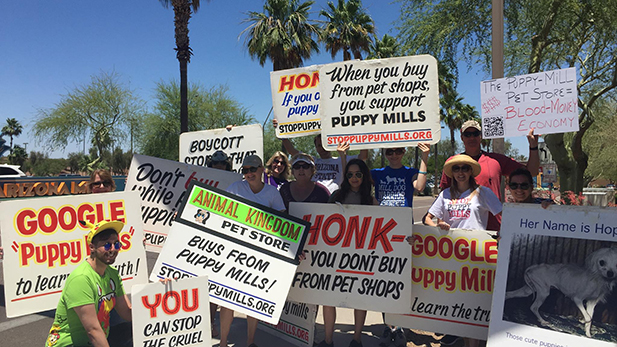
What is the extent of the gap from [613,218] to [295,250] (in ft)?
8.13

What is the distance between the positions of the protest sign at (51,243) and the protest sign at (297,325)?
5.06ft

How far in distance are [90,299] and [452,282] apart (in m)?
2.99

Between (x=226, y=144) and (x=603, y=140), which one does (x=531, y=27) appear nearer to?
(x=226, y=144)

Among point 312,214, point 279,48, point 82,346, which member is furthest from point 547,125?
point 279,48

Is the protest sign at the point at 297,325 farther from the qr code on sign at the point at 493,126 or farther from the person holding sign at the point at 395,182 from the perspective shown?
the qr code on sign at the point at 493,126

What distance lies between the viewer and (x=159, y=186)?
4.88m

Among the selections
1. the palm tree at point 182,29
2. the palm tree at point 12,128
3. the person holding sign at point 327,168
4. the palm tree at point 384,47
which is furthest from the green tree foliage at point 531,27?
the palm tree at point 12,128

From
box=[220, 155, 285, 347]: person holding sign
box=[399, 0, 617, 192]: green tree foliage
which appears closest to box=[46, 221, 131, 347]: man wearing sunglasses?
box=[220, 155, 285, 347]: person holding sign

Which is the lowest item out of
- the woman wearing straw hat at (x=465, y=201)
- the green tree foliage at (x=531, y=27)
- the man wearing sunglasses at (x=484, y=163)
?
the woman wearing straw hat at (x=465, y=201)

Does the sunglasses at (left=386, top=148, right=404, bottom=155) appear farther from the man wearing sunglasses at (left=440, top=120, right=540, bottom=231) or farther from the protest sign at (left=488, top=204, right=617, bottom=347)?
the protest sign at (left=488, top=204, right=617, bottom=347)

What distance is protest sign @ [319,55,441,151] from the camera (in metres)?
3.78

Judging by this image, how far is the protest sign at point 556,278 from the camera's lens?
290 centimetres

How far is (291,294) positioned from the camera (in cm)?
410

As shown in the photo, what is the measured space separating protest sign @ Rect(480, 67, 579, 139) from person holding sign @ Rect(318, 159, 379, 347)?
1.20 m
